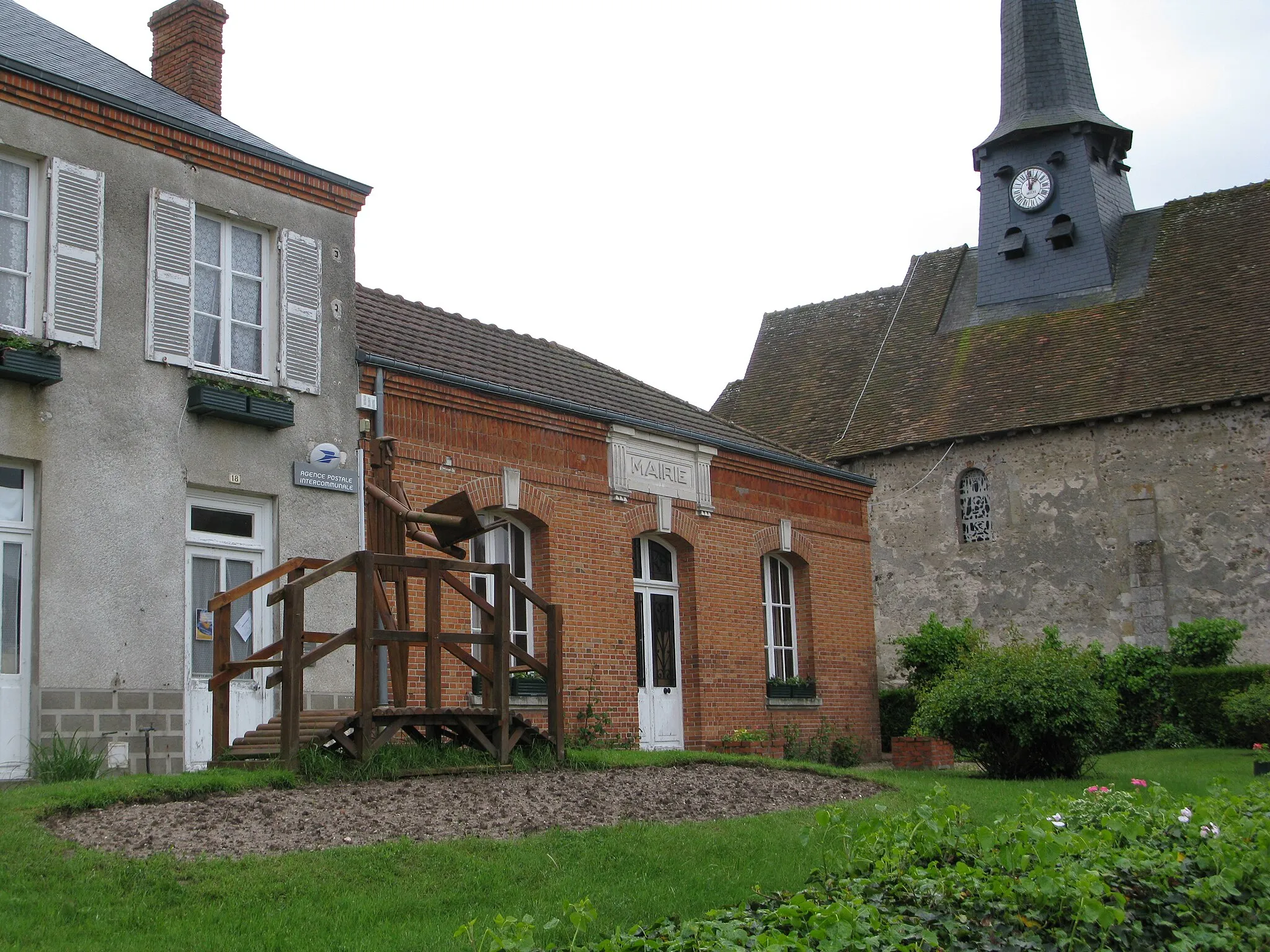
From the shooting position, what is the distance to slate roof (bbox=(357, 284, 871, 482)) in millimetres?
15016

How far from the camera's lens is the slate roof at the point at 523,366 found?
15.0 metres

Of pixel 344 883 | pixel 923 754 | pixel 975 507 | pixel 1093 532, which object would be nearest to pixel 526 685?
pixel 923 754

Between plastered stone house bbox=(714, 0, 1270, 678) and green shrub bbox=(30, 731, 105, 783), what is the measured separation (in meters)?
19.2

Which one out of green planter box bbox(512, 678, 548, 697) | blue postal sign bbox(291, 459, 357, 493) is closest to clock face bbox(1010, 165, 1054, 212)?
green planter box bbox(512, 678, 548, 697)

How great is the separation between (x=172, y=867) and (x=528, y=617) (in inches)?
347

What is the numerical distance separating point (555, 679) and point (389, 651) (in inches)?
55.5

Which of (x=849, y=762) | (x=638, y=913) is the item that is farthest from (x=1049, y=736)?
(x=638, y=913)

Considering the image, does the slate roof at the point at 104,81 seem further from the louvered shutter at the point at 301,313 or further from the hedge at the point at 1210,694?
the hedge at the point at 1210,694

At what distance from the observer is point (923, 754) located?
57.4ft

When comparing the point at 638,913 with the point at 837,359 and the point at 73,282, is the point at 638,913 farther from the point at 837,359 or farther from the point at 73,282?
the point at 837,359

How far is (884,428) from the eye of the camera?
30.7 metres

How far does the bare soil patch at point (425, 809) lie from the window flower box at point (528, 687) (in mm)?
3951

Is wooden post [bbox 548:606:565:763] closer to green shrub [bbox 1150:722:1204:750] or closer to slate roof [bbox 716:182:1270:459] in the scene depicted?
green shrub [bbox 1150:722:1204:750]

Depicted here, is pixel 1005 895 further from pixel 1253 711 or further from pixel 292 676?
pixel 1253 711
